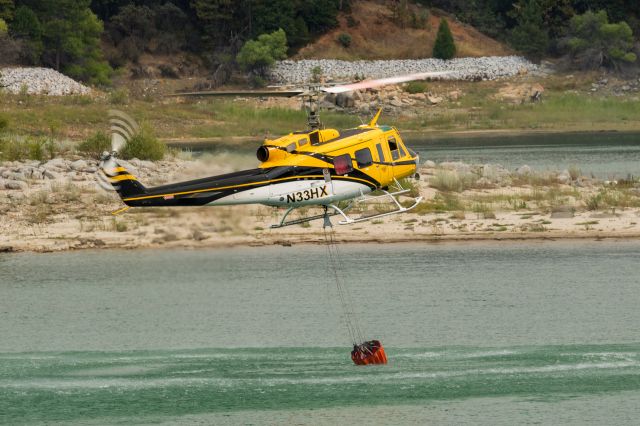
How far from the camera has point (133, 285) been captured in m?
40.4

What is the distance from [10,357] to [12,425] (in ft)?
13.9

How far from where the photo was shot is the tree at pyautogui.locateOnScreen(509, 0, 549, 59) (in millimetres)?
99750

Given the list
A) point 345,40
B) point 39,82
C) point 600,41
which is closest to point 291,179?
point 39,82

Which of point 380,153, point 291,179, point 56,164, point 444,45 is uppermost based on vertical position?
point 444,45

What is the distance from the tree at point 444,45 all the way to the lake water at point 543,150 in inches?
657

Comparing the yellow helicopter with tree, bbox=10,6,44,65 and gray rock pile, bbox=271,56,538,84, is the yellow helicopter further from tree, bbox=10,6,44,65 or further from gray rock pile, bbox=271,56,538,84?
gray rock pile, bbox=271,56,538,84

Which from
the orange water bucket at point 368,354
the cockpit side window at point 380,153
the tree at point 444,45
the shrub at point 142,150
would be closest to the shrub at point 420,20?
the tree at point 444,45

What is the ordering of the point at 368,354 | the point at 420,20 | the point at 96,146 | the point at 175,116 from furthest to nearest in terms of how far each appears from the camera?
the point at 420,20
the point at 175,116
the point at 96,146
the point at 368,354

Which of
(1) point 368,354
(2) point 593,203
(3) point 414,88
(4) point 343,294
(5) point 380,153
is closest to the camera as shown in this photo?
(1) point 368,354

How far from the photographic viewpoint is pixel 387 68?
95312 millimetres

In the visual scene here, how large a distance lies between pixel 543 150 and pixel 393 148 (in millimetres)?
40336

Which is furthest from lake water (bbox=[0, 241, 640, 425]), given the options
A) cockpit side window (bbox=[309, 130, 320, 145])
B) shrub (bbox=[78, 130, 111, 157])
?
shrub (bbox=[78, 130, 111, 157])

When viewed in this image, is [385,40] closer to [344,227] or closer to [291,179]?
A: [344,227]

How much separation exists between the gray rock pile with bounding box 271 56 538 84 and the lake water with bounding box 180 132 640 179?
14075 mm
